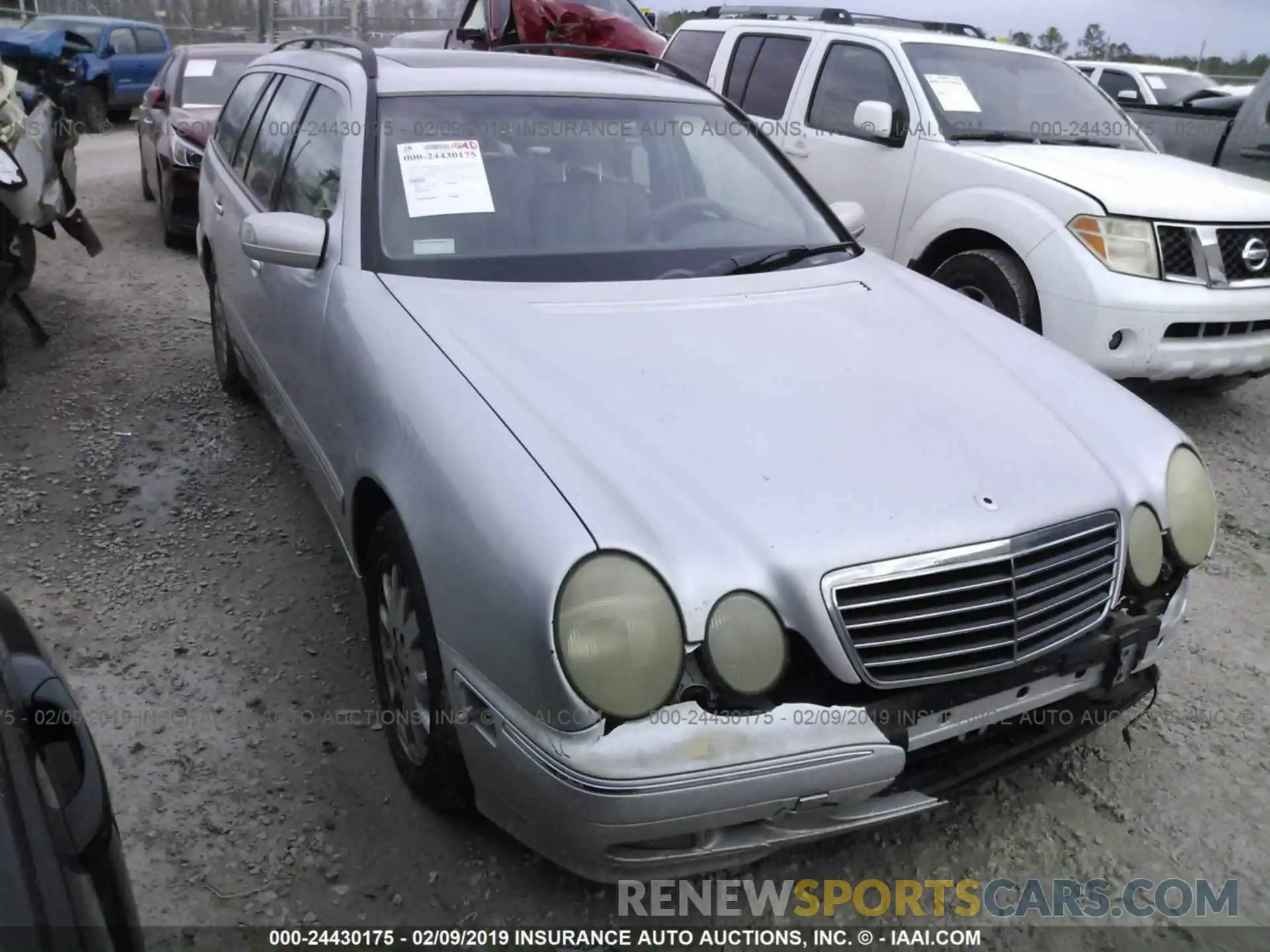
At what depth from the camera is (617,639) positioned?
1771 millimetres

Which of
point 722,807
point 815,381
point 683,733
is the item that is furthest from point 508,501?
point 815,381

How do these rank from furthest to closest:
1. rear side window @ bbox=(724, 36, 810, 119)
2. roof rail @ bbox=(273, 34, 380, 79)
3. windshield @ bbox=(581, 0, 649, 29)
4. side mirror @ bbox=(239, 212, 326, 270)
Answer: windshield @ bbox=(581, 0, 649, 29)
rear side window @ bbox=(724, 36, 810, 119)
roof rail @ bbox=(273, 34, 380, 79)
side mirror @ bbox=(239, 212, 326, 270)

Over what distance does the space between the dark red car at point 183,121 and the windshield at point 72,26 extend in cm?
788

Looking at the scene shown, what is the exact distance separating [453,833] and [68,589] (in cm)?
174

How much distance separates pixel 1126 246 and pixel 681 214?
248cm

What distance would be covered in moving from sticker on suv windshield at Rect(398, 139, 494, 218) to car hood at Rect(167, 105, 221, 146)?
510cm

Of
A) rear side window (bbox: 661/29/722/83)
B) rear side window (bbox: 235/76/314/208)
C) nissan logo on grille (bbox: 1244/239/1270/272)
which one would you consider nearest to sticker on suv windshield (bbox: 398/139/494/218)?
rear side window (bbox: 235/76/314/208)

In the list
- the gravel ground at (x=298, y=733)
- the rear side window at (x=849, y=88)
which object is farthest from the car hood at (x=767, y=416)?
the rear side window at (x=849, y=88)

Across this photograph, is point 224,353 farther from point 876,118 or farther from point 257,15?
point 257,15

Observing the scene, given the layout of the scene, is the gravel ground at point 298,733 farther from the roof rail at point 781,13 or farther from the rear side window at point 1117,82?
the rear side window at point 1117,82

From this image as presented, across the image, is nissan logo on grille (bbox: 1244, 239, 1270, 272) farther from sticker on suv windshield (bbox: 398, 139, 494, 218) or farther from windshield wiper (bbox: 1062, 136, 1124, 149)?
sticker on suv windshield (bbox: 398, 139, 494, 218)

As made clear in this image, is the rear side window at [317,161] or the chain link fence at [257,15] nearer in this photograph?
the rear side window at [317,161]

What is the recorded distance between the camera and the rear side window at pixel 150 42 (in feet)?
51.7

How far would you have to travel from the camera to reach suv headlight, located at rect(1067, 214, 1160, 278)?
452 cm
